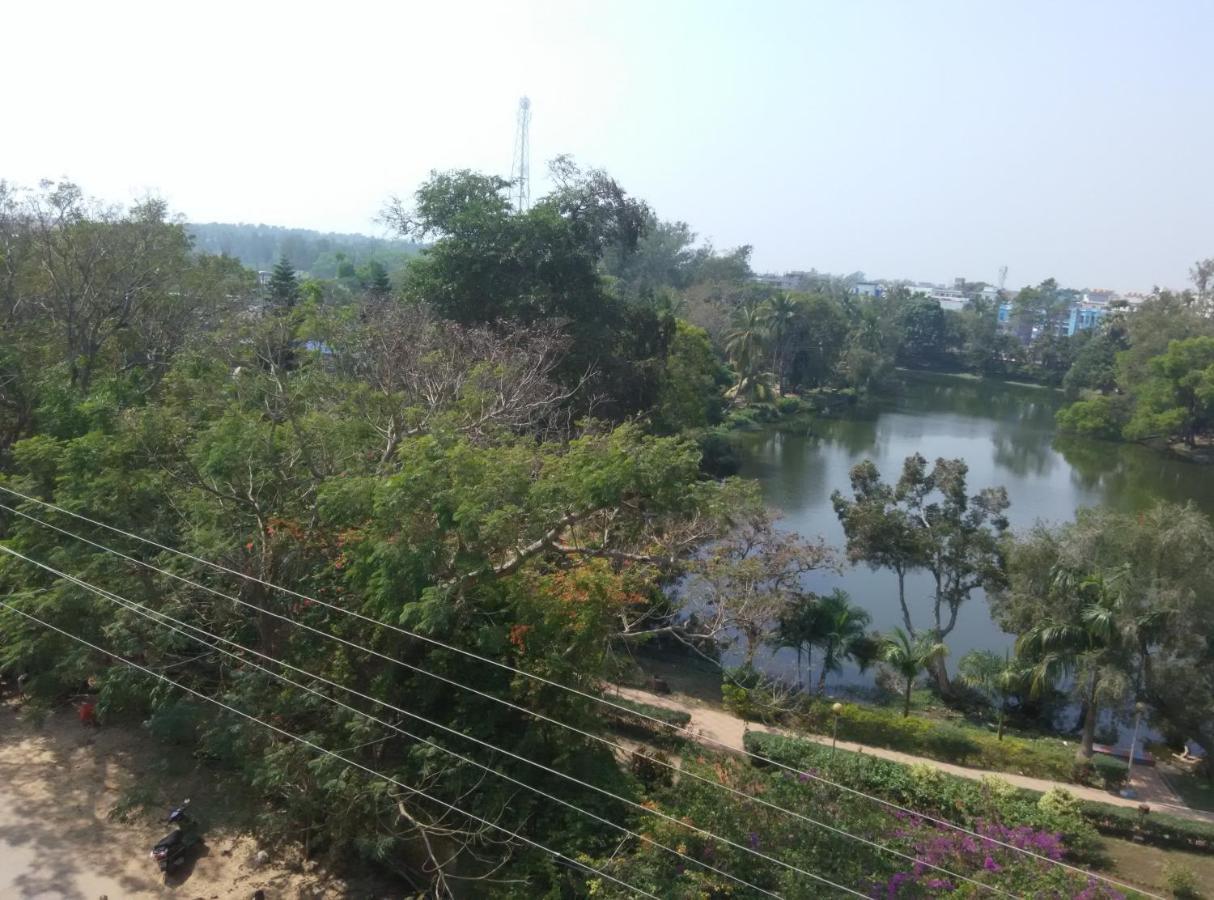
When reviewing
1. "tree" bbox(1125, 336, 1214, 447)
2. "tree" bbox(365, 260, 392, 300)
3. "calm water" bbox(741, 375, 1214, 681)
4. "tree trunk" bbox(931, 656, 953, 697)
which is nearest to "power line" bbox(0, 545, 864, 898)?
"calm water" bbox(741, 375, 1214, 681)

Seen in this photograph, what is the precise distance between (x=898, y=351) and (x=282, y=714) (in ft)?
163

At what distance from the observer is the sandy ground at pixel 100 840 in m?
6.84

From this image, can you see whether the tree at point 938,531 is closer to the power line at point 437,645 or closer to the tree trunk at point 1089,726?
the tree trunk at point 1089,726

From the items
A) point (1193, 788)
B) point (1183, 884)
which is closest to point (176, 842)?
point (1183, 884)

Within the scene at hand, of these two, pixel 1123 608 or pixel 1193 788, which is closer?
pixel 1193 788

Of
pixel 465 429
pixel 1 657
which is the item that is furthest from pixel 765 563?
pixel 1 657

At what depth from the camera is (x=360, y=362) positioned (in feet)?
46.2

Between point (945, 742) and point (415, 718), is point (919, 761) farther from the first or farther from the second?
point (415, 718)

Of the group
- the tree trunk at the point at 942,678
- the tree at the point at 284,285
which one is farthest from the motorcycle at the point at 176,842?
the tree at the point at 284,285

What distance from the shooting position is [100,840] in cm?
730

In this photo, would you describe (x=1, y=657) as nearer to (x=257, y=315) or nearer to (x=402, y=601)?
(x=402, y=601)

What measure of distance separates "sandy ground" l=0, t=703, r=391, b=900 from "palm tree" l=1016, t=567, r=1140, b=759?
7.85 m

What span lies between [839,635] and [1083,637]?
12.0 feet

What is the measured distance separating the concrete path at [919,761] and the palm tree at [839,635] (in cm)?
274
